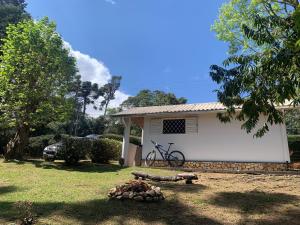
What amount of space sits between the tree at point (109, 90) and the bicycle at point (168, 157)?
39358mm

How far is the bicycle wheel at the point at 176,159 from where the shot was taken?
13.6m

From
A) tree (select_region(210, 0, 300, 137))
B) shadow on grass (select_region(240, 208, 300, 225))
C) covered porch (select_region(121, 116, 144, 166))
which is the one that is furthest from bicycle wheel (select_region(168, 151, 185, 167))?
shadow on grass (select_region(240, 208, 300, 225))

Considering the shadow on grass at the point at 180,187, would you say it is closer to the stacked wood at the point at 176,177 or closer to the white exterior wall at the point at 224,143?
the stacked wood at the point at 176,177

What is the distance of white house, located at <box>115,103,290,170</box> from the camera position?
1212 centimetres

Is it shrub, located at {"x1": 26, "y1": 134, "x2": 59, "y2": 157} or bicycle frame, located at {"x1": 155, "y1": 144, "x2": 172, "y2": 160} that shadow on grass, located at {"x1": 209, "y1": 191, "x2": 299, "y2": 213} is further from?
shrub, located at {"x1": 26, "y1": 134, "x2": 59, "y2": 157}

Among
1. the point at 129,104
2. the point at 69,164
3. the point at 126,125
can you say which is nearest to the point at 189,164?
the point at 126,125

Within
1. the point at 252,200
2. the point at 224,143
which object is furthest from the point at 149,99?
the point at 252,200

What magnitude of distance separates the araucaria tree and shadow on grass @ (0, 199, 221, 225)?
8402 mm

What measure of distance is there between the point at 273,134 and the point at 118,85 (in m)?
44.6

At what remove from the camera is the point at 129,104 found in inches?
1935

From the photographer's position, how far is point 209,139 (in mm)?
13328

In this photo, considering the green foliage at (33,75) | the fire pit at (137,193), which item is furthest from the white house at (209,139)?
the fire pit at (137,193)

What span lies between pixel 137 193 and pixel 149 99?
4119 cm

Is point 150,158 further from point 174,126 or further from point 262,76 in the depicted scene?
point 262,76
